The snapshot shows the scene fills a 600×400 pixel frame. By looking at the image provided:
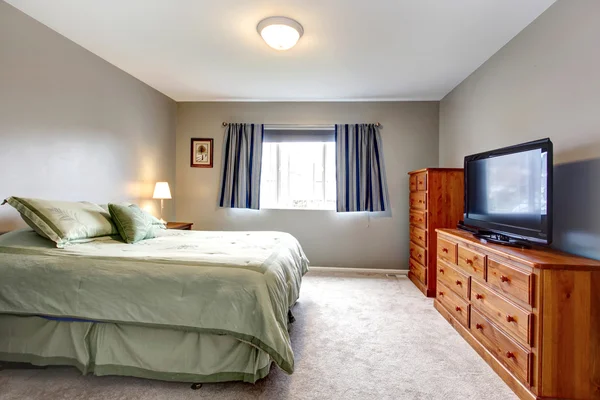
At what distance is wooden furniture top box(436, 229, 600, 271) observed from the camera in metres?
1.48

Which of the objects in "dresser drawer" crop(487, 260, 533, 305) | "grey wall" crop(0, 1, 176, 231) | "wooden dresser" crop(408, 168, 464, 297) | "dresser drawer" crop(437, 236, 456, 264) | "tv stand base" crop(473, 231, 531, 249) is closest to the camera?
"dresser drawer" crop(487, 260, 533, 305)

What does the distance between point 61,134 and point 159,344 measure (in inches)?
84.4

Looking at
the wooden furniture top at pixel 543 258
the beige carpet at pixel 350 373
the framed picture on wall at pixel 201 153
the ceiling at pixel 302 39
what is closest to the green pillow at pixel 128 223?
the beige carpet at pixel 350 373

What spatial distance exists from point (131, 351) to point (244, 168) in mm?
2924

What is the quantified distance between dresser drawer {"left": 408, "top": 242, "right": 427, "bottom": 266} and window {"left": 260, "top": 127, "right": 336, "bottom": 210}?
122 centimetres

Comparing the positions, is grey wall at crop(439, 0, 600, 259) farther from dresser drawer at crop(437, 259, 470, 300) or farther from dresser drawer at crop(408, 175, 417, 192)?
dresser drawer at crop(408, 175, 417, 192)

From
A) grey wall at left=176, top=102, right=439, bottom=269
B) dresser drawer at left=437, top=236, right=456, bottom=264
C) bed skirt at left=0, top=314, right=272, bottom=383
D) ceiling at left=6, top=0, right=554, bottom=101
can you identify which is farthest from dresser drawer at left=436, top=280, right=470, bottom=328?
ceiling at left=6, top=0, right=554, bottom=101

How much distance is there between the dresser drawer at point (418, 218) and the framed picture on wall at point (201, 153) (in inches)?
118

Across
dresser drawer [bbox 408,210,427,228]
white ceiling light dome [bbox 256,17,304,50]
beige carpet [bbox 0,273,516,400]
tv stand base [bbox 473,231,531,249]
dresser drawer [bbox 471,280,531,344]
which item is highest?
white ceiling light dome [bbox 256,17,304,50]

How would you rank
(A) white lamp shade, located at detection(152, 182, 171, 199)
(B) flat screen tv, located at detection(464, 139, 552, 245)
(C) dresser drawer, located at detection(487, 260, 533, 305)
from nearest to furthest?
(C) dresser drawer, located at detection(487, 260, 533, 305), (B) flat screen tv, located at detection(464, 139, 552, 245), (A) white lamp shade, located at detection(152, 182, 171, 199)

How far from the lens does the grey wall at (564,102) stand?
1740mm

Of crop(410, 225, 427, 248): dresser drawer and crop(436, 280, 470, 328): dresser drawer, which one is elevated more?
crop(410, 225, 427, 248): dresser drawer

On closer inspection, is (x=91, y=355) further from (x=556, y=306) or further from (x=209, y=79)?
(x=209, y=79)

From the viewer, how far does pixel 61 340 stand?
1.71 metres
